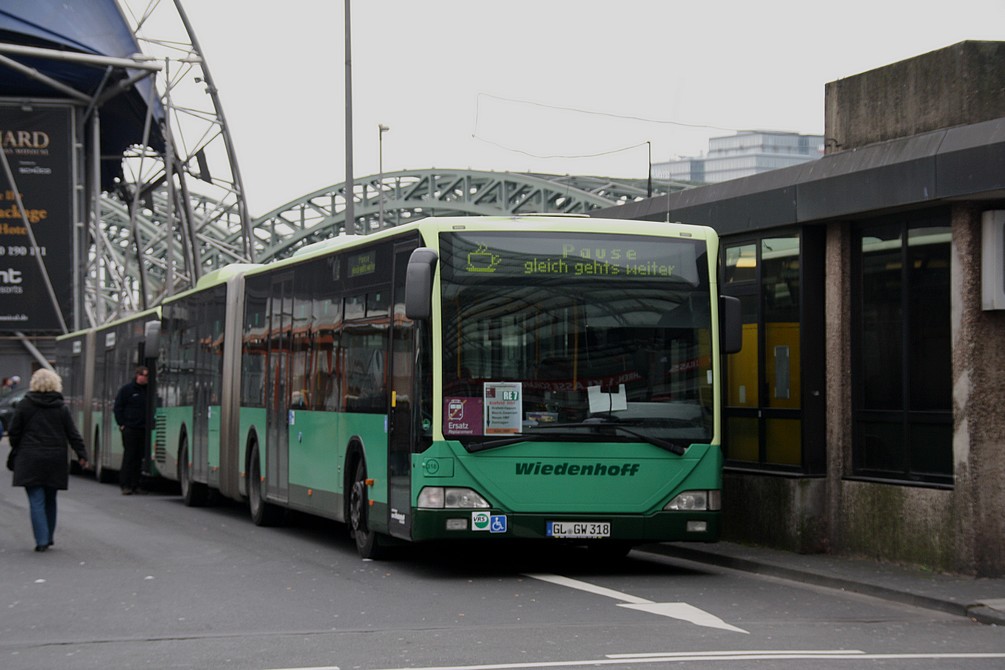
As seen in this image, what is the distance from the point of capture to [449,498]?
13266 millimetres

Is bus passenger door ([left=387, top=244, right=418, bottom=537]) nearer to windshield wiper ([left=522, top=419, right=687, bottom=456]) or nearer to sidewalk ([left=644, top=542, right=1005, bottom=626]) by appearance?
windshield wiper ([left=522, top=419, right=687, bottom=456])

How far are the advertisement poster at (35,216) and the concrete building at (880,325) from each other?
42.9 meters

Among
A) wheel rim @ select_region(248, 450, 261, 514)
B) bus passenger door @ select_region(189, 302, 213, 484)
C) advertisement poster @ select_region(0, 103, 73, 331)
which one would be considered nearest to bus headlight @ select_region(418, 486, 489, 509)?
wheel rim @ select_region(248, 450, 261, 514)

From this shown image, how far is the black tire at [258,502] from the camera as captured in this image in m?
19.4

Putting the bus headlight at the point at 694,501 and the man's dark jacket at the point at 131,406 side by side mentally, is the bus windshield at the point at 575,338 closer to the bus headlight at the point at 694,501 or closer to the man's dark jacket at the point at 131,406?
the bus headlight at the point at 694,501

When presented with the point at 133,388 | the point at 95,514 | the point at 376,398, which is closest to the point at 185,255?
the point at 133,388

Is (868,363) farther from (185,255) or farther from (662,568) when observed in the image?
(185,255)

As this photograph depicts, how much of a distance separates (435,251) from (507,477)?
1867mm

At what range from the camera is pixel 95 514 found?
70.7 ft

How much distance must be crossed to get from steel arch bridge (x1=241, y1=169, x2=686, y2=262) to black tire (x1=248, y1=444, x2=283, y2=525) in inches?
3372

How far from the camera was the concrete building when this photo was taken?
513 inches

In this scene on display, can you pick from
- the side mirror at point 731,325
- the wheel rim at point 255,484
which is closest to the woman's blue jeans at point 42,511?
the wheel rim at point 255,484

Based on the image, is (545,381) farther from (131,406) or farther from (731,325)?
(131,406)

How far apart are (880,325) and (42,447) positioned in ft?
25.3
